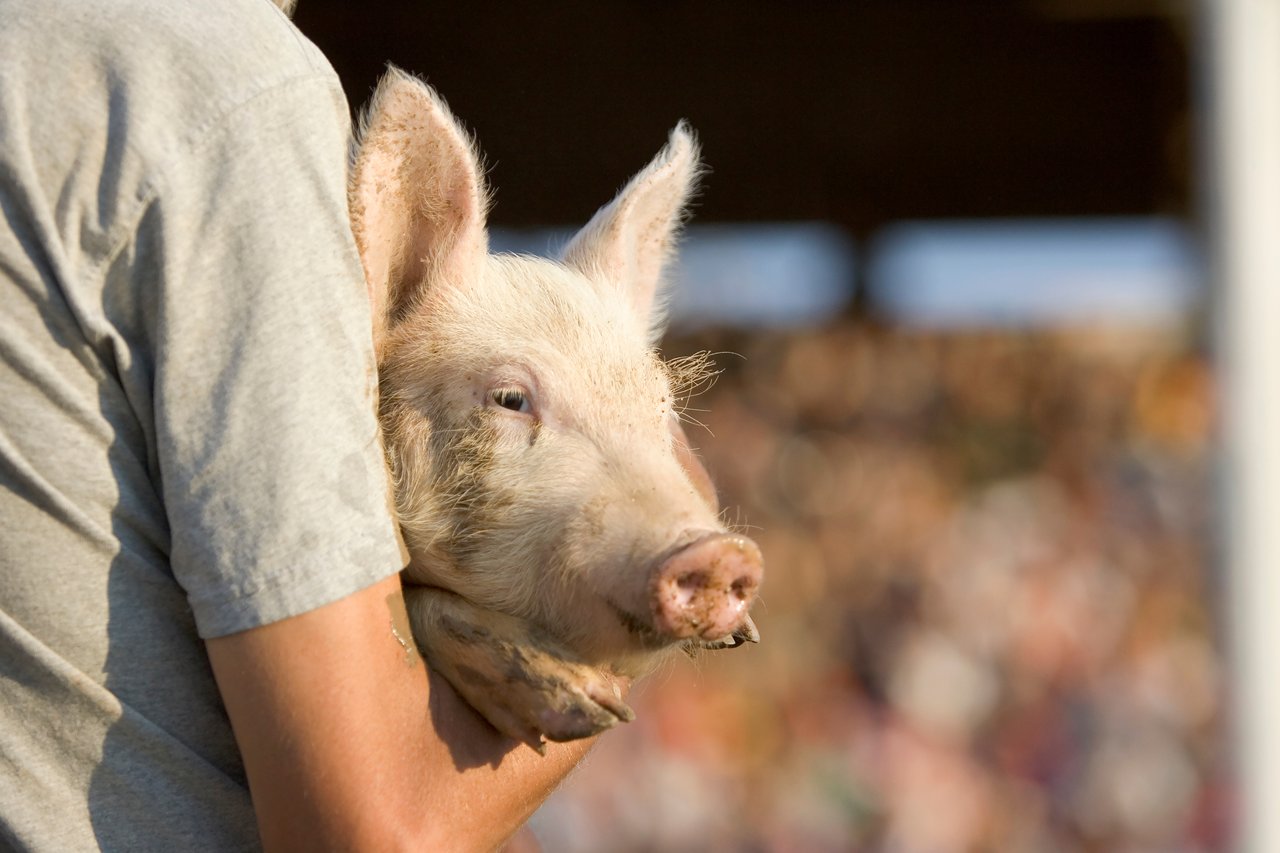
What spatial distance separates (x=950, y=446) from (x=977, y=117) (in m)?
1.33

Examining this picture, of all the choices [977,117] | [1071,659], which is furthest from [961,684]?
[977,117]

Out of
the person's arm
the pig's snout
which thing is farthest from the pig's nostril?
the person's arm

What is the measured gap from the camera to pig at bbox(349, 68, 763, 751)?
0.88 meters

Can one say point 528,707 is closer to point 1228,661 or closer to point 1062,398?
point 1228,661

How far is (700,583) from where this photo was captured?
2.87ft

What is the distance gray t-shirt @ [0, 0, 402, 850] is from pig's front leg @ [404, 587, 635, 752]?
11 centimetres

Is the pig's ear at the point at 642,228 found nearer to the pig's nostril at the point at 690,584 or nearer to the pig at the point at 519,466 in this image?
the pig at the point at 519,466

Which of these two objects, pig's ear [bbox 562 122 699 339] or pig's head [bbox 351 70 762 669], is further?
pig's ear [bbox 562 122 699 339]

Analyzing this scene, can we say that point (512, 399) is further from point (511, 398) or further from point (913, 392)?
point (913, 392)

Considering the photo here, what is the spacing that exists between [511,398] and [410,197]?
164 mm

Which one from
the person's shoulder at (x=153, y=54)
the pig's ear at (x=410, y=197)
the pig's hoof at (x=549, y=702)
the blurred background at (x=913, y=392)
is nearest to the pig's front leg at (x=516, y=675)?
the pig's hoof at (x=549, y=702)

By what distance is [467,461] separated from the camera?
98 cm

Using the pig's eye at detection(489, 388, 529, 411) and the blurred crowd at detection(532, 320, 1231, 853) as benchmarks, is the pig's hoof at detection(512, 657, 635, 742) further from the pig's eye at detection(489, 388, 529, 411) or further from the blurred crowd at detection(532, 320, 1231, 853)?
the blurred crowd at detection(532, 320, 1231, 853)

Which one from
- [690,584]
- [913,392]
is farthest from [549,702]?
[913,392]
